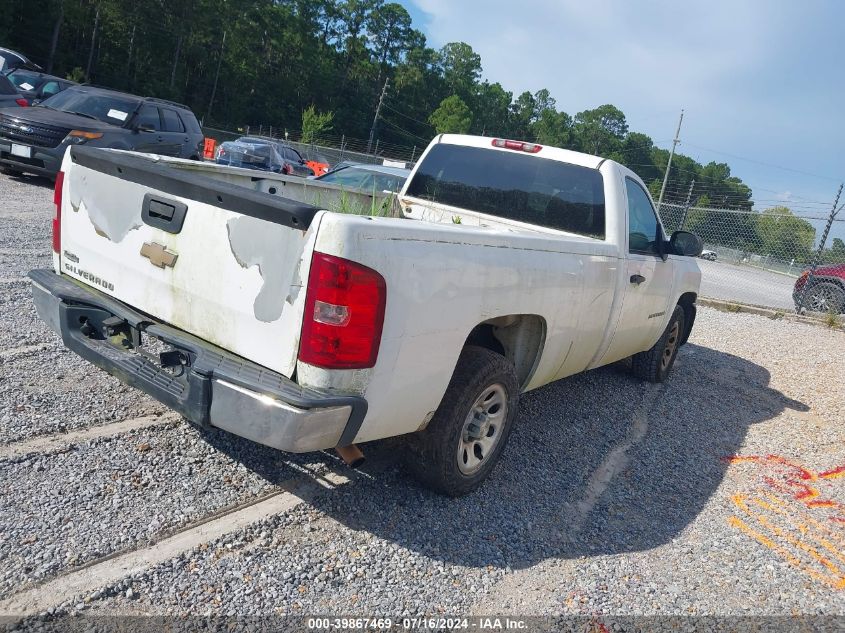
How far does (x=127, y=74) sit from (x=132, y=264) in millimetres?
62694

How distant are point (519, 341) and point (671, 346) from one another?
10.9 ft

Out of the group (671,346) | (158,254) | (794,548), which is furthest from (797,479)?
(158,254)

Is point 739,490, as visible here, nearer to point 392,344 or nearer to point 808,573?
point 808,573

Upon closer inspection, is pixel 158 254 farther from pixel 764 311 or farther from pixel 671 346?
pixel 764 311

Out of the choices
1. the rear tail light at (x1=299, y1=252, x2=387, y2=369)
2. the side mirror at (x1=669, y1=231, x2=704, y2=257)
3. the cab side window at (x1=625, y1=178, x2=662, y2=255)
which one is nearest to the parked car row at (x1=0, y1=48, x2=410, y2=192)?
the cab side window at (x1=625, y1=178, x2=662, y2=255)

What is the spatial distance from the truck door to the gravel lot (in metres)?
0.72

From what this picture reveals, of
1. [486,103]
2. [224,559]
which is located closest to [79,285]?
[224,559]

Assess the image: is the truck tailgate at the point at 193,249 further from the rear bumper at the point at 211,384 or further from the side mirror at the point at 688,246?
the side mirror at the point at 688,246

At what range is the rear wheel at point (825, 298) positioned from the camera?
493 inches

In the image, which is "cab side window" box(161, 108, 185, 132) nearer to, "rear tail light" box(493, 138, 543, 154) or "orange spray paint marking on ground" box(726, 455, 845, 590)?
"rear tail light" box(493, 138, 543, 154)

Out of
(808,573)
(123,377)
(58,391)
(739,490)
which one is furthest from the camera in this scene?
(739,490)

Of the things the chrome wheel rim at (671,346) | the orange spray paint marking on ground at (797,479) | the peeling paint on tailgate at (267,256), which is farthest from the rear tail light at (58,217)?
the chrome wheel rim at (671,346)

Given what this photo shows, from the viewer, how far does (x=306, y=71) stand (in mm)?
79938

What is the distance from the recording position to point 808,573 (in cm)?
347
